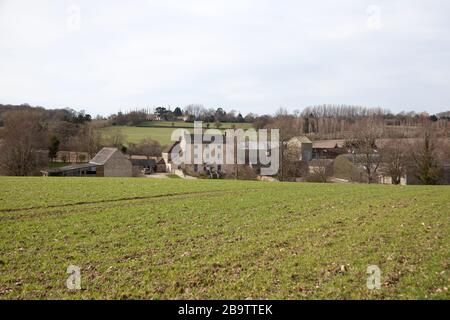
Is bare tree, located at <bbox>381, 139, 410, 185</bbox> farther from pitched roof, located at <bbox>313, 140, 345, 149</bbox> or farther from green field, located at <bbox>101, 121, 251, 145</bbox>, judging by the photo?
green field, located at <bbox>101, 121, 251, 145</bbox>

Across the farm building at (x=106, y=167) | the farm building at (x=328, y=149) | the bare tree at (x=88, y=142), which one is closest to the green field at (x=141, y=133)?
the bare tree at (x=88, y=142)

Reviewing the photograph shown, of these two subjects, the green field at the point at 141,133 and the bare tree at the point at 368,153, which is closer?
the bare tree at the point at 368,153

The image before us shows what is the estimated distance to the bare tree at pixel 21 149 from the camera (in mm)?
55656

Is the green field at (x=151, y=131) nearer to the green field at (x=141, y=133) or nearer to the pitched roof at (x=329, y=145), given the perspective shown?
the green field at (x=141, y=133)

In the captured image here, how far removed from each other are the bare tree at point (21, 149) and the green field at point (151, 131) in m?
29.9

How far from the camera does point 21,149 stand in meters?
56.4

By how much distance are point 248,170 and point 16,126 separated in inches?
1502

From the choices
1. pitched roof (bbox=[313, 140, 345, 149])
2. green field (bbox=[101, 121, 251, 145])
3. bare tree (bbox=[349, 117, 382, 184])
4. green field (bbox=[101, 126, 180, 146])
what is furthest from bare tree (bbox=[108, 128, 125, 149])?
bare tree (bbox=[349, 117, 382, 184])

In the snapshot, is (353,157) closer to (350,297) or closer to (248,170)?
(248,170)

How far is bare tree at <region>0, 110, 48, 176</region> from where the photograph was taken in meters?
55.7

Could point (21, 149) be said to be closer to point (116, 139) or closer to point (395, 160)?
point (116, 139)

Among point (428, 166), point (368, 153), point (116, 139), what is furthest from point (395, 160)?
point (116, 139)

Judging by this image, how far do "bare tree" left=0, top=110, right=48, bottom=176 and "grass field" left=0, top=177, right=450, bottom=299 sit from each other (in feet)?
136
